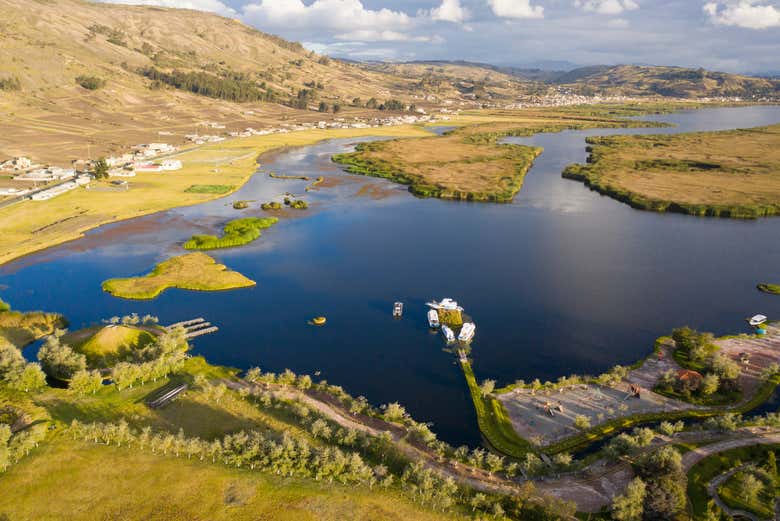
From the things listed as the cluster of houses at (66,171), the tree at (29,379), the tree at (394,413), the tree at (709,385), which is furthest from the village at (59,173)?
the tree at (709,385)

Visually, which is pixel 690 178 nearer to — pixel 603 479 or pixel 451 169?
pixel 451 169

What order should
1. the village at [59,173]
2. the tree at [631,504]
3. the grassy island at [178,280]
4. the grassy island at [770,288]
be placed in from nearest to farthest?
the tree at [631,504]
the grassy island at [178,280]
the grassy island at [770,288]
the village at [59,173]

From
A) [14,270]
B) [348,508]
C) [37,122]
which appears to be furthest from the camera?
[37,122]

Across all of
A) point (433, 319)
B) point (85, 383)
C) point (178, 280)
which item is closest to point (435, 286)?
point (433, 319)

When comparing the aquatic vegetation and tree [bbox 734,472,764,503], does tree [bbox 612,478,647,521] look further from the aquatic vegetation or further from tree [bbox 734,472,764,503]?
the aquatic vegetation

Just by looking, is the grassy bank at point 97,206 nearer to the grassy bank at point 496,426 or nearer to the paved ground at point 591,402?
the grassy bank at point 496,426

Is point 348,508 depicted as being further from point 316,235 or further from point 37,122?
point 37,122

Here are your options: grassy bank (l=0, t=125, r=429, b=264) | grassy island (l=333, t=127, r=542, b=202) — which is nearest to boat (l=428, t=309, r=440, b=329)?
grassy island (l=333, t=127, r=542, b=202)

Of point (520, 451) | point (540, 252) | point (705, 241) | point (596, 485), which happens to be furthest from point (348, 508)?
point (705, 241)
